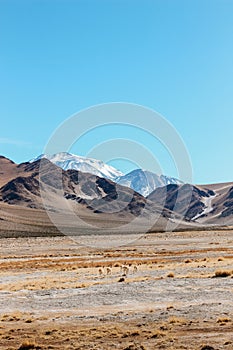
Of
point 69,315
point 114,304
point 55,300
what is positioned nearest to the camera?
point 69,315

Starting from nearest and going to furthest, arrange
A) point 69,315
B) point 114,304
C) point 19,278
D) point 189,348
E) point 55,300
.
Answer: point 189,348 → point 69,315 → point 114,304 → point 55,300 → point 19,278

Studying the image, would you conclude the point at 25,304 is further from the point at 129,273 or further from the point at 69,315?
the point at 129,273

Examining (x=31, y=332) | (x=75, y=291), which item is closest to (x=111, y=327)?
(x=31, y=332)

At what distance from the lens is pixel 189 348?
15453mm

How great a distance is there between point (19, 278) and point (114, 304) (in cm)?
1701

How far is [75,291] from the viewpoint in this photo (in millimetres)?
31266

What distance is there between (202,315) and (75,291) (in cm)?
1192

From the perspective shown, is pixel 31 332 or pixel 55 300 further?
pixel 55 300

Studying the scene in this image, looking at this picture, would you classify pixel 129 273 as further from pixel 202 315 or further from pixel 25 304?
pixel 202 315

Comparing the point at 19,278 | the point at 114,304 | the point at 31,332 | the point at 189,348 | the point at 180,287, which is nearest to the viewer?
the point at 189,348

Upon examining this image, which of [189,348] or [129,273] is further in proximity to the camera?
[129,273]

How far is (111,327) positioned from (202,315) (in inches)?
170

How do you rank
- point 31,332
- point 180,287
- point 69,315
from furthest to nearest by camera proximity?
point 180,287 < point 69,315 < point 31,332

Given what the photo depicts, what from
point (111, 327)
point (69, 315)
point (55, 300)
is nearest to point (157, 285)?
point (55, 300)
